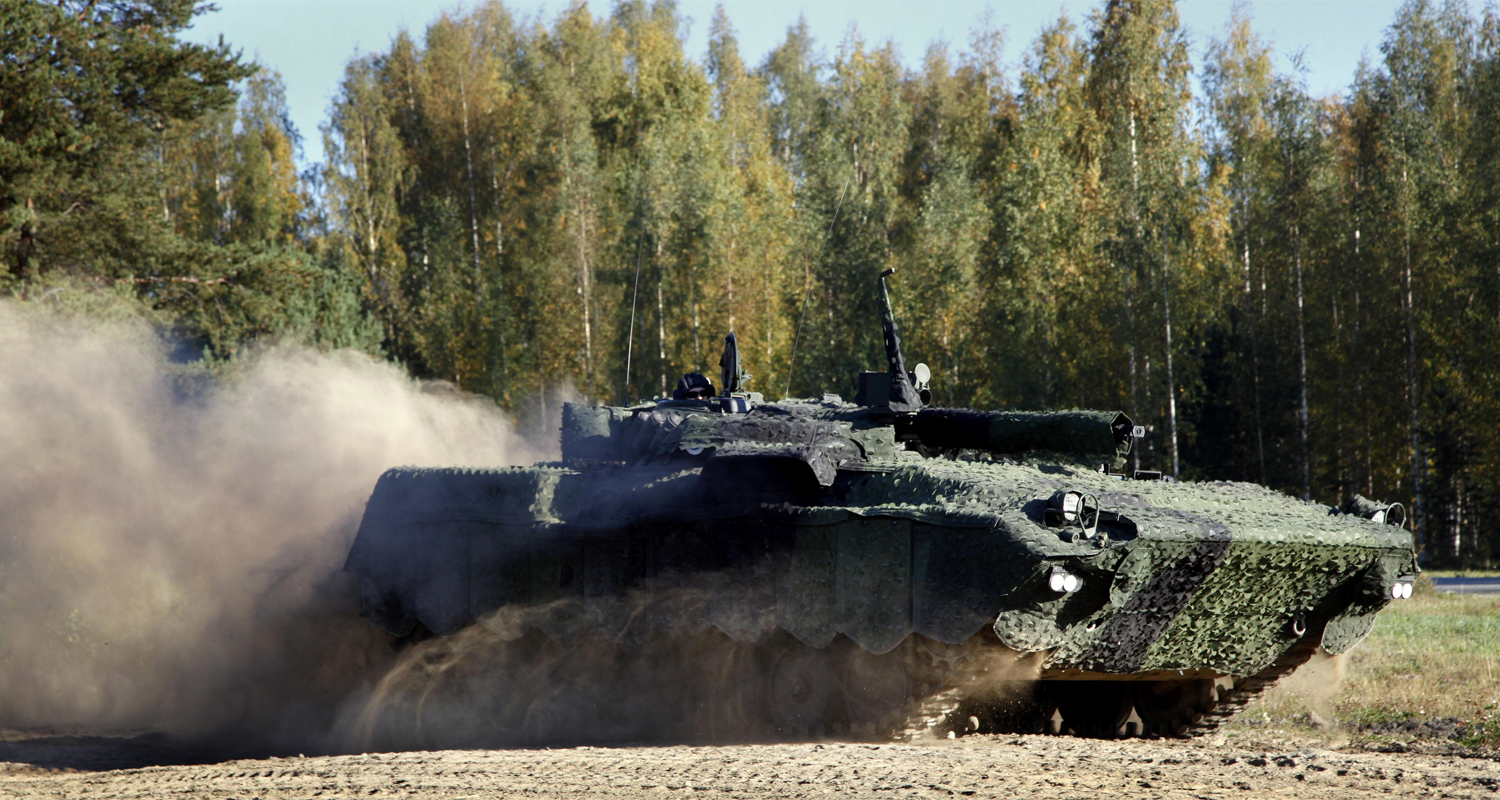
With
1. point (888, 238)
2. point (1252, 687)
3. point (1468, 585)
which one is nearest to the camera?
point (1252, 687)

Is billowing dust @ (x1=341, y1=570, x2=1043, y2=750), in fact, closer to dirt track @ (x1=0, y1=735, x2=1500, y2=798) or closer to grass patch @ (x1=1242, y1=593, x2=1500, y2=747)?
dirt track @ (x1=0, y1=735, x2=1500, y2=798)

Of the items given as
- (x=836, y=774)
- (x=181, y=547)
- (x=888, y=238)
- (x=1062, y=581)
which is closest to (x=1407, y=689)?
(x=1062, y=581)

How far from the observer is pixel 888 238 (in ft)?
113

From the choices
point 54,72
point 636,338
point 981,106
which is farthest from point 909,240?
point 54,72

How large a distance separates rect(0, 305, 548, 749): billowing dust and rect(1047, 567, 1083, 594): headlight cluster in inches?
222

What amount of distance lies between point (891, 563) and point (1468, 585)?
62.1ft

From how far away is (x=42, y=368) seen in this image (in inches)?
605

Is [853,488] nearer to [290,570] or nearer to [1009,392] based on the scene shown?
[290,570]

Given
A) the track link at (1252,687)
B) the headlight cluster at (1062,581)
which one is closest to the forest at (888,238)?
the track link at (1252,687)

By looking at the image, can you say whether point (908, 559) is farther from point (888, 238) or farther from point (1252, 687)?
point (888, 238)

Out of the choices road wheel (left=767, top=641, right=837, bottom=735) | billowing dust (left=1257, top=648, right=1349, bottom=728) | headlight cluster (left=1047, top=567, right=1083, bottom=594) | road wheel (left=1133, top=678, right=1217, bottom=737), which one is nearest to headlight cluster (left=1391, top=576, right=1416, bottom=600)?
billowing dust (left=1257, top=648, right=1349, bottom=728)

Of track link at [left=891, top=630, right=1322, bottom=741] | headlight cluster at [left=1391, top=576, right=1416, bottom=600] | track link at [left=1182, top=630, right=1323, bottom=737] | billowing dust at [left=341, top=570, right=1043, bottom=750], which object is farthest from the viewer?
track link at [left=1182, top=630, right=1323, bottom=737]

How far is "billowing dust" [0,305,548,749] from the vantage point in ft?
37.1

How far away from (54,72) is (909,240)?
70.2 ft
